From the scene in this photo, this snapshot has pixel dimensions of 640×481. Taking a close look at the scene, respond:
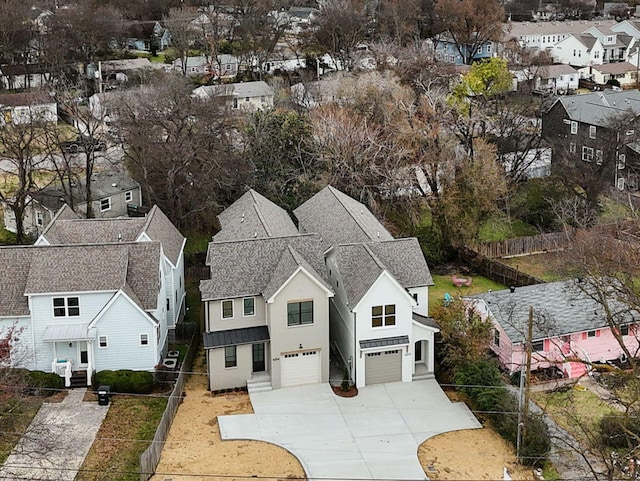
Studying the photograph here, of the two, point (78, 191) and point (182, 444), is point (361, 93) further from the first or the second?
point (182, 444)

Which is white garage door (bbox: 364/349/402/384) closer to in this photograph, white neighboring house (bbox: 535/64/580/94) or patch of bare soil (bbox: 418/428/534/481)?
patch of bare soil (bbox: 418/428/534/481)

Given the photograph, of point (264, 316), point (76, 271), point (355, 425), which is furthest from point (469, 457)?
point (76, 271)

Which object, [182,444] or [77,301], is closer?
[182,444]

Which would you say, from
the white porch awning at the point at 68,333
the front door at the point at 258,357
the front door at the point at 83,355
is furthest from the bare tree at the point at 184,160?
the front door at the point at 258,357

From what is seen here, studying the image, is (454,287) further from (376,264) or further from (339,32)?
(339,32)

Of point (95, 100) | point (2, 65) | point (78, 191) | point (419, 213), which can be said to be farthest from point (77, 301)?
point (2, 65)

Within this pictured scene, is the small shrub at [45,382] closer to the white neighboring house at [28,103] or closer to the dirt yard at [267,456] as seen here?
the dirt yard at [267,456]

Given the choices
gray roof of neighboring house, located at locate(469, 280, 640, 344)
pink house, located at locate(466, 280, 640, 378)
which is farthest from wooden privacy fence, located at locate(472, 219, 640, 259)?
pink house, located at locate(466, 280, 640, 378)
